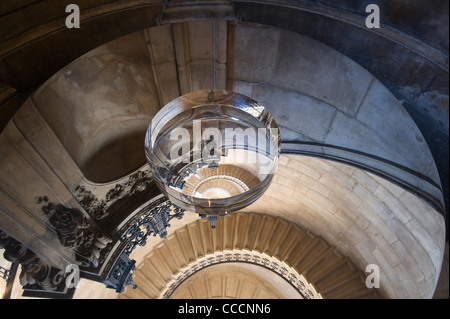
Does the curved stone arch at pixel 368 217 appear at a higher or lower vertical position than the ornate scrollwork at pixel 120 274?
higher

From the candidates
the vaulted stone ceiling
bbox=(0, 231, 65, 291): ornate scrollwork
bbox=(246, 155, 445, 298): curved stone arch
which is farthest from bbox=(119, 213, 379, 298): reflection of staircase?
bbox=(0, 231, 65, 291): ornate scrollwork

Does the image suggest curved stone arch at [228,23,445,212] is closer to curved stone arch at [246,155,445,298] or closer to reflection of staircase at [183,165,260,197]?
reflection of staircase at [183,165,260,197]

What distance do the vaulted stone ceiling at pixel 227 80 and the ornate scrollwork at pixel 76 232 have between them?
0.30ft

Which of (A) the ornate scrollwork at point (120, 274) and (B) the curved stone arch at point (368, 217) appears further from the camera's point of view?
(B) the curved stone arch at point (368, 217)

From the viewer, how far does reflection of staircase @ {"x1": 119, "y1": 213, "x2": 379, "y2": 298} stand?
17.2 feet

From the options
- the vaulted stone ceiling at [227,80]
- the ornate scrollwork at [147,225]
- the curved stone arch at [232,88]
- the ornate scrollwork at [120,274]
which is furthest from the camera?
Answer: the ornate scrollwork at [147,225]

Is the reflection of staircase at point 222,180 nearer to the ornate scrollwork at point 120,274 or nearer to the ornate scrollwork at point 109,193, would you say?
the ornate scrollwork at point 109,193

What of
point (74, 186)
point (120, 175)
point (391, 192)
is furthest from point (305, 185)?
point (74, 186)

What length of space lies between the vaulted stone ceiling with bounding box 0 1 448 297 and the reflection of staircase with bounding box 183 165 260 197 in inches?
23.1

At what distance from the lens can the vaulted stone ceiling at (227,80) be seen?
5.71ft

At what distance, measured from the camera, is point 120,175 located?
2.32m

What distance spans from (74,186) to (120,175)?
359 mm

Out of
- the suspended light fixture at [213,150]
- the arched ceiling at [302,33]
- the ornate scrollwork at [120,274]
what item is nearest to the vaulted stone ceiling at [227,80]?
the arched ceiling at [302,33]
